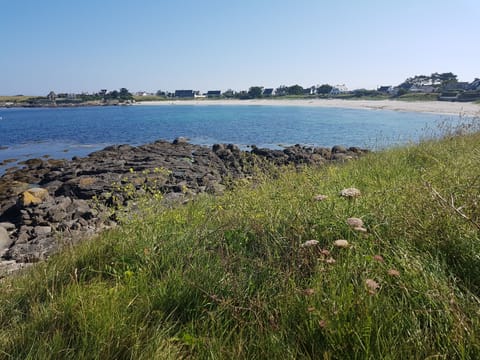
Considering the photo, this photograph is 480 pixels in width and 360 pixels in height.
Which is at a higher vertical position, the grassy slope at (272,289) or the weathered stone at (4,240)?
the grassy slope at (272,289)

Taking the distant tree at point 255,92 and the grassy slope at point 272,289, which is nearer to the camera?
the grassy slope at point 272,289

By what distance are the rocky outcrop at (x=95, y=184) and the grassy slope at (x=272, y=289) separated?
1.49m

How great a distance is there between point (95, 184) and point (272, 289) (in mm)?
13131

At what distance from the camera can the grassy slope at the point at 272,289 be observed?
2.17 m

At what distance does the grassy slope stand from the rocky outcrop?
1.49 metres

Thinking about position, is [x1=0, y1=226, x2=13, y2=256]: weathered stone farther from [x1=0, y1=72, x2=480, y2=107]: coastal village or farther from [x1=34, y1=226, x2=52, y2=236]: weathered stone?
[x1=0, y1=72, x2=480, y2=107]: coastal village

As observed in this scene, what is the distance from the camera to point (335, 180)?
20.4 feet

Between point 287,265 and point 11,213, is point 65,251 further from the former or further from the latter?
point 11,213

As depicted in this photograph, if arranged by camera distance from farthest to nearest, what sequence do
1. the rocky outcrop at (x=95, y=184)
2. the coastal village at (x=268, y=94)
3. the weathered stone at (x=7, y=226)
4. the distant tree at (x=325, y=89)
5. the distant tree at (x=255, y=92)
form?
the distant tree at (x=255, y=92) → the distant tree at (x=325, y=89) → the coastal village at (x=268, y=94) → the weathered stone at (x=7, y=226) → the rocky outcrop at (x=95, y=184)

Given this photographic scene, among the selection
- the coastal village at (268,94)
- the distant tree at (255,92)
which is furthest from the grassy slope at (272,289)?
the distant tree at (255,92)

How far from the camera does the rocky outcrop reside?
7.70 metres

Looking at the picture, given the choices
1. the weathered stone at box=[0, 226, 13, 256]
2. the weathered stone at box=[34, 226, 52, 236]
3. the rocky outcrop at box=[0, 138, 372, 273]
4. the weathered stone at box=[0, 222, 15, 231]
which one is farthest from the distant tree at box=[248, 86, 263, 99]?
the weathered stone at box=[0, 226, 13, 256]

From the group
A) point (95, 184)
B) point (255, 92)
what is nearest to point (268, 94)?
point (255, 92)

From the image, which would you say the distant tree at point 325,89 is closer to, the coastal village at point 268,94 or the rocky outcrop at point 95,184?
the coastal village at point 268,94
